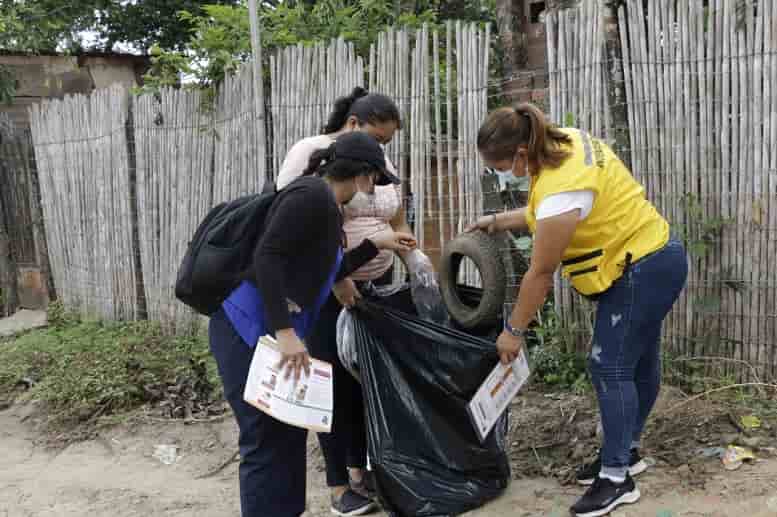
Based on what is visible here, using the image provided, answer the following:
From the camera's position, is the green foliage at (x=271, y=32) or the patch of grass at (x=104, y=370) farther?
the green foliage at (x=271, y=32)

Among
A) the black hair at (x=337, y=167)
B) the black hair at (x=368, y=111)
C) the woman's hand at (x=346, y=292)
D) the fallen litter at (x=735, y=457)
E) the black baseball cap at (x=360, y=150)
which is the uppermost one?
the black hair at (x=368, y=111)

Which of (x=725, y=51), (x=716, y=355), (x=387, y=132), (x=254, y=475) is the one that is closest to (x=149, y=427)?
(x=254, y=475)

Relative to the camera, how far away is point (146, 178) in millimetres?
6156

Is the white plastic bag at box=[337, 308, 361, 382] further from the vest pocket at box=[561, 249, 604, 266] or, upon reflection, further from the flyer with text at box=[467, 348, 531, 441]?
the vest pocket at box=[561, 249, 604, 266]

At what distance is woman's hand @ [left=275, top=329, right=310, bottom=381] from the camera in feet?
7.94

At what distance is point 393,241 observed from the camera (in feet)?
9.74

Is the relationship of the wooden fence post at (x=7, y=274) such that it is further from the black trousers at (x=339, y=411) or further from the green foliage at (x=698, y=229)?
the green foliage at (x=698, y=229)

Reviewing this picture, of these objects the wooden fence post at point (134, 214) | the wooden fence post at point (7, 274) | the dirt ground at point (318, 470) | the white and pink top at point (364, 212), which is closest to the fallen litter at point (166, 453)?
the dirt ground at point (318, 470)

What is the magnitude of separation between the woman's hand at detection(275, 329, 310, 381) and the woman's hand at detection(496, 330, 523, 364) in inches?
32.9

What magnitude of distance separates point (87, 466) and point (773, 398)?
12.7 ft

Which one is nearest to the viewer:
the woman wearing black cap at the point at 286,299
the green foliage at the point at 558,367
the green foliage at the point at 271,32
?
the woman wearing black cap at the point at 286,299

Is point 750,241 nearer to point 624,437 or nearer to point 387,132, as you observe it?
point 624,437

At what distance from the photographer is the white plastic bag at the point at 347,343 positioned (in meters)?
3.03

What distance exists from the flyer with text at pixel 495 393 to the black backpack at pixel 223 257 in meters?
1.13
